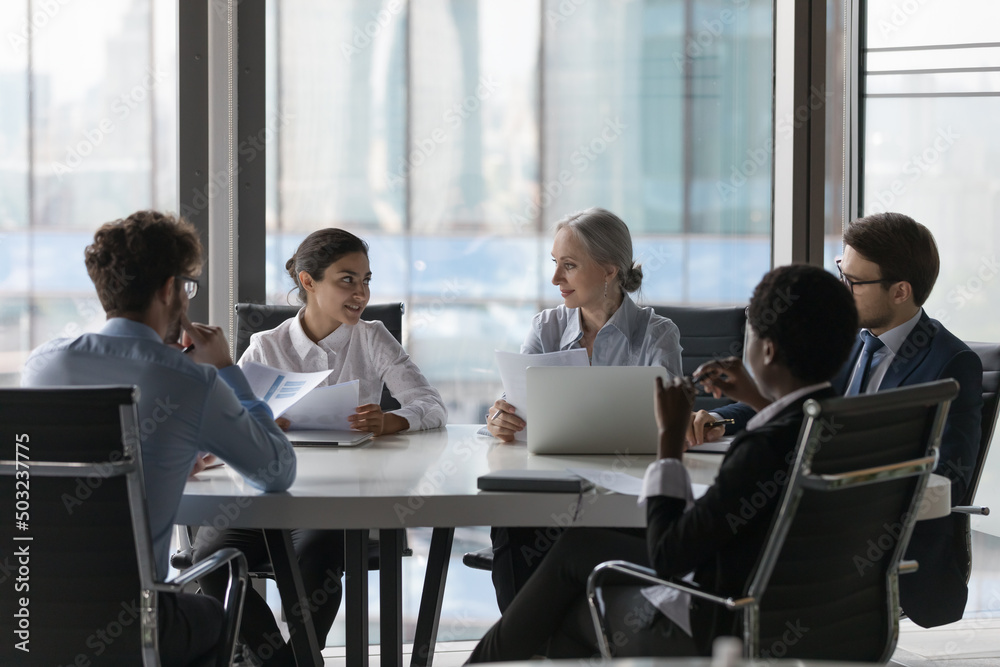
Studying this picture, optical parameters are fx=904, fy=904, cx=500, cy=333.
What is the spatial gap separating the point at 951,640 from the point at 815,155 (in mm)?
1810

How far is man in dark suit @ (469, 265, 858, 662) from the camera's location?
1.38 m

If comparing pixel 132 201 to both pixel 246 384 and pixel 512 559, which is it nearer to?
pixel 246 384

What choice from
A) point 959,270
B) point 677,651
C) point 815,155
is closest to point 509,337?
point 815,155

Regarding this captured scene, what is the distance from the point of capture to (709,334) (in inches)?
111

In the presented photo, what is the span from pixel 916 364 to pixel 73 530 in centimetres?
179

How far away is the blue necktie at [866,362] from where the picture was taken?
224cm

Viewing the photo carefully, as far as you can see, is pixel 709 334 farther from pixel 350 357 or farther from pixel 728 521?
pixel 728 521

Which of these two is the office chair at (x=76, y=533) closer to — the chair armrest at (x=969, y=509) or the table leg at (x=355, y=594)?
the table leg at (x=355, y=594)

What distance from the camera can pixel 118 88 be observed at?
3.28m

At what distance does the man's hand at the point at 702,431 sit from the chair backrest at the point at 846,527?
2.24ft
